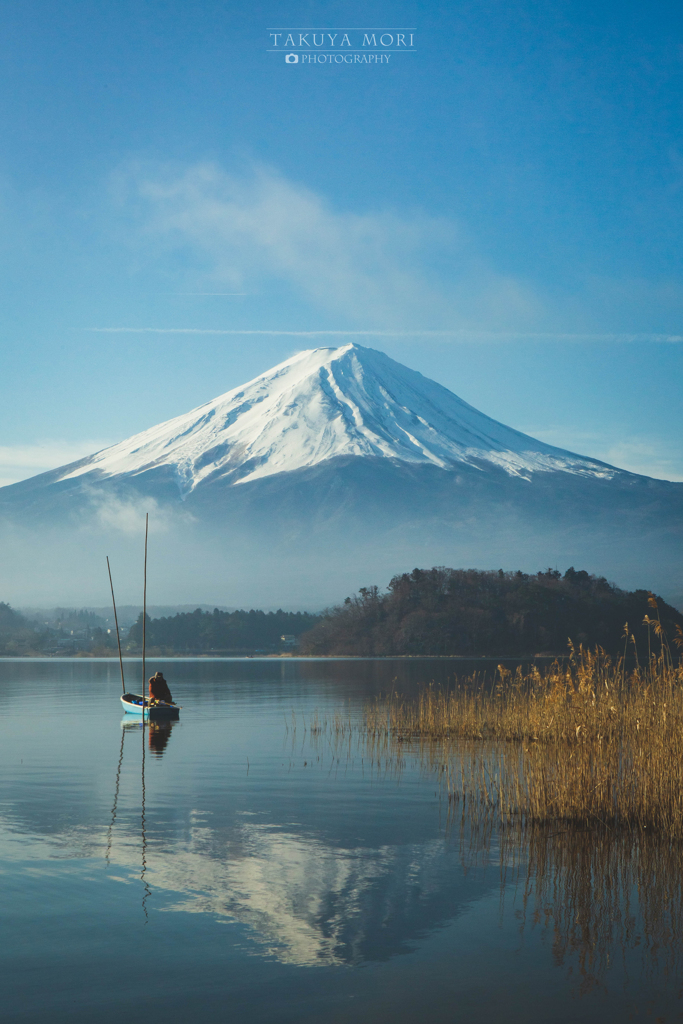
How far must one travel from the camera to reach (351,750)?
1688cm

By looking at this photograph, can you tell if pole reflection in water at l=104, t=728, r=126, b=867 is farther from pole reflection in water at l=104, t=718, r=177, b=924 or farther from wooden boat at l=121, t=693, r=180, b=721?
wooden boat at l=121, t=693, r=180, b=721

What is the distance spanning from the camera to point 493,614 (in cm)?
10688

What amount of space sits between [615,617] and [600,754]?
95901 mm

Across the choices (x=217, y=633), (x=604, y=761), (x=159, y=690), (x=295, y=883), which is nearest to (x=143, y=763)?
(x=159, y=690)

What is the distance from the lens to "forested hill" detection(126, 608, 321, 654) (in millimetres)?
144125

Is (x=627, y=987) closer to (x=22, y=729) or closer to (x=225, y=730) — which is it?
(x=225, y=730)

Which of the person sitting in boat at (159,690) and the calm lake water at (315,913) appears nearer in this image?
the calm lake water at (315,913)

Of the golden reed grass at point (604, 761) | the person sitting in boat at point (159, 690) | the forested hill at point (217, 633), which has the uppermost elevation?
the golden reed grass at point (604, 761)

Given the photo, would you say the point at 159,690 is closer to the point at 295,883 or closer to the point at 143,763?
the point at 143,763

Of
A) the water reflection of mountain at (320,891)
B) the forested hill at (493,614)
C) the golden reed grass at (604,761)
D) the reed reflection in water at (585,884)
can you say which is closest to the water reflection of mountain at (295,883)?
the water reflection of mountain at (320,891)

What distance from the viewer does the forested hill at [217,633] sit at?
473 ft

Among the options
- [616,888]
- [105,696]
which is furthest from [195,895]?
[105,696]

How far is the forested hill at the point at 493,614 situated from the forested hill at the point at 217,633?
25.1 metres

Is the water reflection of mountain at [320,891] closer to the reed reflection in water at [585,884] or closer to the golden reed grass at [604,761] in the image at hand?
the reed reflection in water at [585,884]
